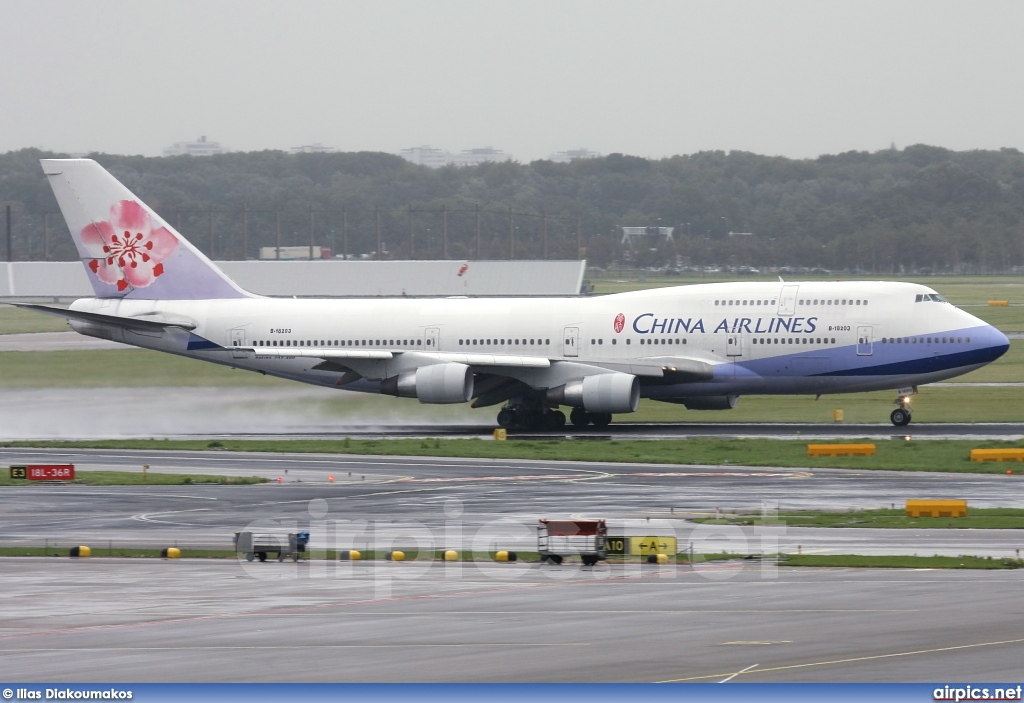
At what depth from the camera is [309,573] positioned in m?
25.2

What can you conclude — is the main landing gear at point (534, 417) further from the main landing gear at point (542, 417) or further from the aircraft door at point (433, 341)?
the aircraft door at point (433, 341)

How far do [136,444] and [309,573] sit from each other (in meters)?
28.4

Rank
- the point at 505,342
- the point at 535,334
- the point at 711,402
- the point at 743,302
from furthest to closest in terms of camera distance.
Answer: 1. the point at 505,342
2. the point at 535,334
3. the point at 711,402
4. the point at 743,302

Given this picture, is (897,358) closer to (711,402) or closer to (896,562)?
(711,402)

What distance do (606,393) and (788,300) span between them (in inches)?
297

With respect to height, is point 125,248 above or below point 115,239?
below

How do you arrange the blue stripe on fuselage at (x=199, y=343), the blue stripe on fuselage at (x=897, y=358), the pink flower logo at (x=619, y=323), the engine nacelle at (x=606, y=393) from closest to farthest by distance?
1. the engine nacelle at (x=606, y=393)
2. the blue stripe on fuselage at (x=897, y=358)
3. the pink flower logo at (x=619, y=323)
4. the blue stripe on fuselage at (x=199, y=343)

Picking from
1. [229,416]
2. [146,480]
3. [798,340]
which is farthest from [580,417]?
[146,480]

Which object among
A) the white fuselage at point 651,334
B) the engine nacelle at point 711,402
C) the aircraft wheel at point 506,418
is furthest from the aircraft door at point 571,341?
the engine nacelle at point 711,402

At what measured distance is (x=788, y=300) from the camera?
5234 cm

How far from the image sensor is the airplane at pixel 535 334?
51500 mm

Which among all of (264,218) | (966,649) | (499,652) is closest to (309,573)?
(499,652)

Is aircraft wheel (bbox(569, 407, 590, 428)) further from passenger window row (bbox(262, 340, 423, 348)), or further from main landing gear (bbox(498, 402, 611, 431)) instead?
passenger window row (bbox(262, 340, 423, 348))

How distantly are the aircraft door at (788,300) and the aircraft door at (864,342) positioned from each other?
2442mm
